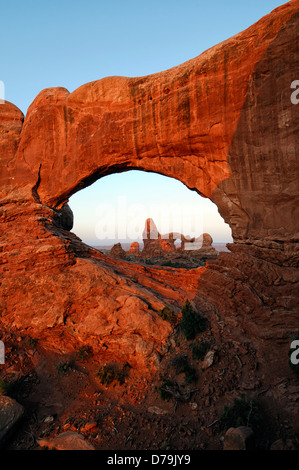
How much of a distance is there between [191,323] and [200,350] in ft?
4.38

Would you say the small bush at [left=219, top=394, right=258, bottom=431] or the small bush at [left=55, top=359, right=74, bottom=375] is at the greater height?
the small bush at [left=55, top=359, right=74, bottom=375]

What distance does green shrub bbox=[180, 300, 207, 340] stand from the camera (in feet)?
43.3

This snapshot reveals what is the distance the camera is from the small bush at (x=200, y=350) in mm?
12312

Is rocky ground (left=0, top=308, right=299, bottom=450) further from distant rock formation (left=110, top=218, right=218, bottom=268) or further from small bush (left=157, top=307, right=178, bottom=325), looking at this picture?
distant rock formation (left=110, top=218, right=218, bottom=268)

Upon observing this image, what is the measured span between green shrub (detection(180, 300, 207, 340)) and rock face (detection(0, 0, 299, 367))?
0.96 meters

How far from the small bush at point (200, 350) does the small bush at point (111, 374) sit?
305 cm

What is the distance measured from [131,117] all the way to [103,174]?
179 inches
